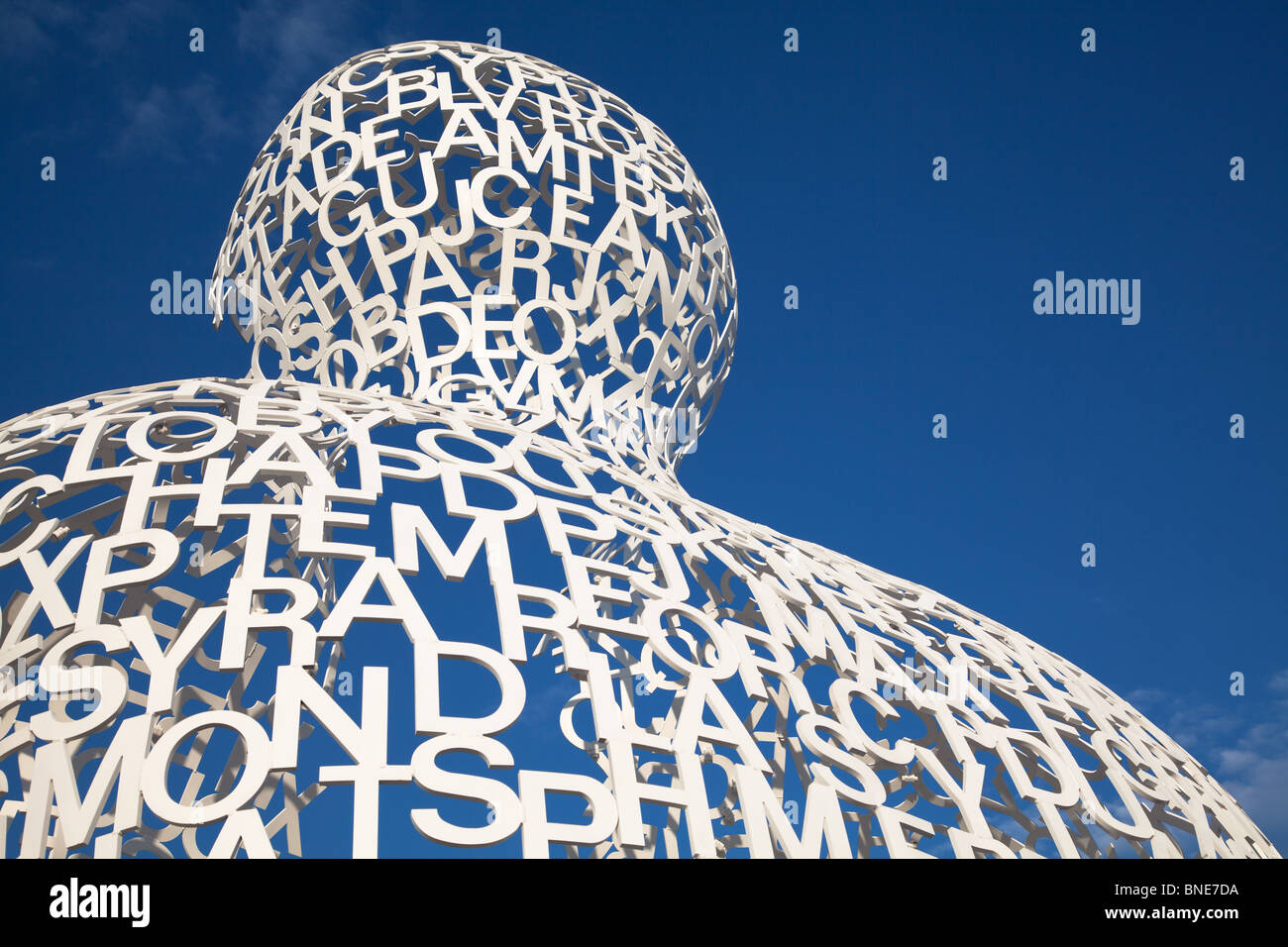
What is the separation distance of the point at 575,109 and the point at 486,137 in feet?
1.88

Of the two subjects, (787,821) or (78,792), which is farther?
(787,821)

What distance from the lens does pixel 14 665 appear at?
3.03m

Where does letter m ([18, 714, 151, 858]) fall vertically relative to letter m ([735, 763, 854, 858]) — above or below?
above

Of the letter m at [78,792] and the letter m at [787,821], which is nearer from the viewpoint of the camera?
the letter m at [78,792]

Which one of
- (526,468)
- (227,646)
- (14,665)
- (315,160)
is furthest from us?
(315,160)

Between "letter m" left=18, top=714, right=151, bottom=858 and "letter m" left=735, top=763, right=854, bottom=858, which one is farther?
"letter m" left=735, top=763, right=854, bottom=858

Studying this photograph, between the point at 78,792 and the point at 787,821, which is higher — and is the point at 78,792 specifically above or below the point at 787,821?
above

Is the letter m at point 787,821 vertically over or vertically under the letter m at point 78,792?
under
